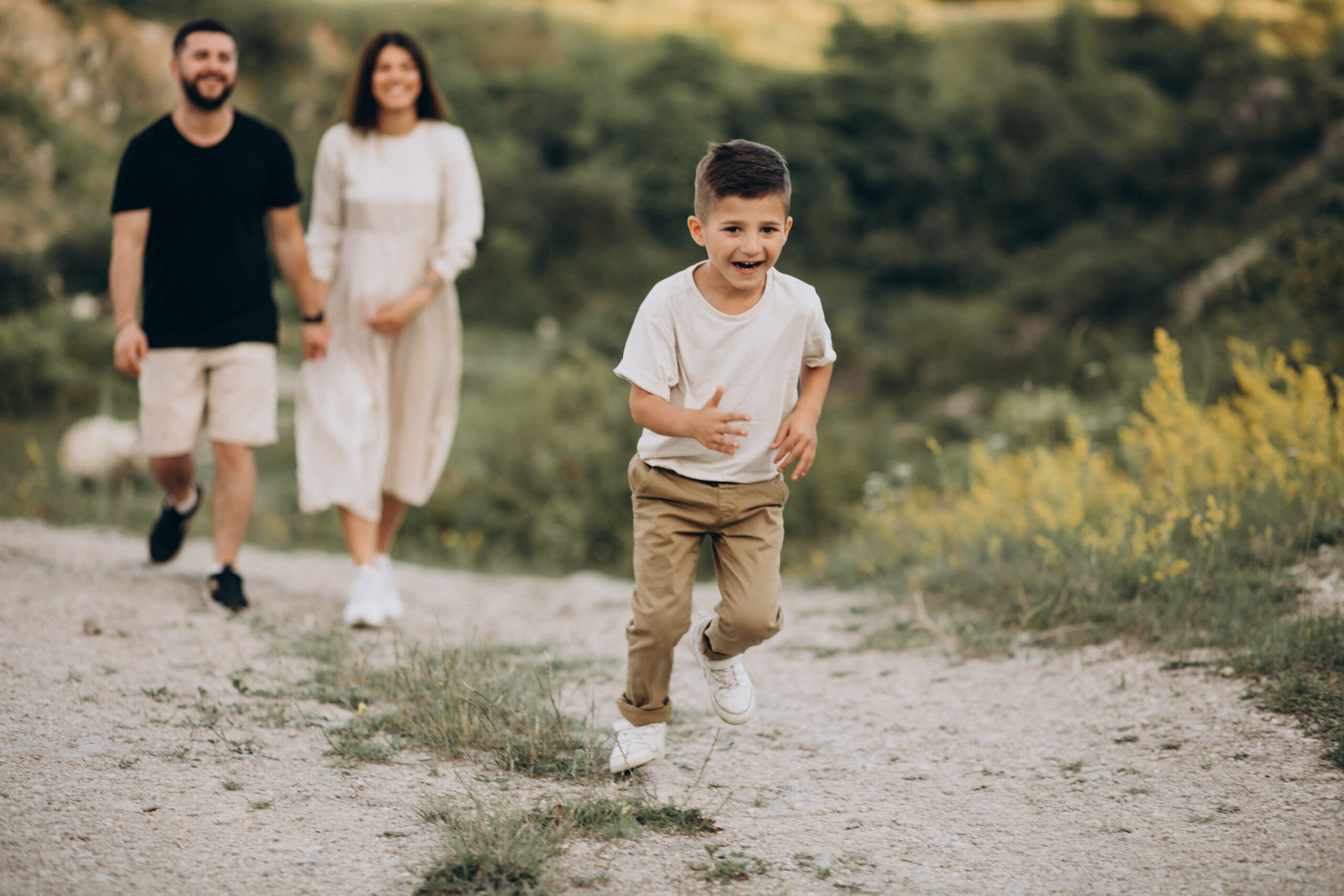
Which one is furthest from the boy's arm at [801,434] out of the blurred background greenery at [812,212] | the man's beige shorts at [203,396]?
the man's beige shorts at [203,396]

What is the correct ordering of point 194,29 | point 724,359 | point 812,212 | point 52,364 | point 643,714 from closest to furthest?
point 724,359 → point 643,714 → point 194,29 → point 52,364 → point 812,212

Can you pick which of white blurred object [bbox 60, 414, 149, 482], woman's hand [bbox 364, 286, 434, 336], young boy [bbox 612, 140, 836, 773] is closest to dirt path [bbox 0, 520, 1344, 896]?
young boy [bbox 612, 140, 836, 773]

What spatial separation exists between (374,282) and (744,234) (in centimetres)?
249

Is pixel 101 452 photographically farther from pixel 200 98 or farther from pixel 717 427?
pixel 717 427

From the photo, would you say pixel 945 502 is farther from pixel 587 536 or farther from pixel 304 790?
pixel 304 790

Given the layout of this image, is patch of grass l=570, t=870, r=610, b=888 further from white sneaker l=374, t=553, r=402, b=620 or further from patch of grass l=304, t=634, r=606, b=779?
white sneaker l=374, t=553, r=402, b=620

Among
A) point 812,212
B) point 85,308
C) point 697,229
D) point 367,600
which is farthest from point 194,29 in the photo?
point 812,212

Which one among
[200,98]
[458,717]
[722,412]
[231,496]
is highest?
[200,98]

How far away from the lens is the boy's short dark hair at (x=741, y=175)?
2.86 meters

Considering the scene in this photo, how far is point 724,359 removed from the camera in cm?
298

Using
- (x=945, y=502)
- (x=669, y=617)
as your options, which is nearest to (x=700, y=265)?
(x=669, y=617)

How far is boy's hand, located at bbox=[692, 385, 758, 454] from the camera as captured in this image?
273 centimetres

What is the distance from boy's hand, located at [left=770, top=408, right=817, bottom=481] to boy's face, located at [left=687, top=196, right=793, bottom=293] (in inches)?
15.4

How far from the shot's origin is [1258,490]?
15.7 ft
